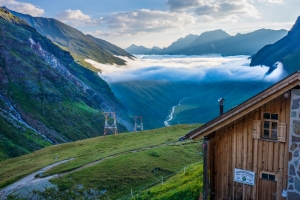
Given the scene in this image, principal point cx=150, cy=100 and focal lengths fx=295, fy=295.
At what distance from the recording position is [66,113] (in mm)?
197625

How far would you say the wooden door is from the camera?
2049 centimetres

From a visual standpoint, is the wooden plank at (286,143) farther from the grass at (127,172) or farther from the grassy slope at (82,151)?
the grassy slope at (82,151)

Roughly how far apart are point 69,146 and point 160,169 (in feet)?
140

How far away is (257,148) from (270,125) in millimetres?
1881

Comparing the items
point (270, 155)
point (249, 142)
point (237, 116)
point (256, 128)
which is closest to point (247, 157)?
point (249, 142)

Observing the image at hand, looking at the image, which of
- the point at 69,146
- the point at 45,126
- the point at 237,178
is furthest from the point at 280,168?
the point at 45,126

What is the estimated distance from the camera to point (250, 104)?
20219mm

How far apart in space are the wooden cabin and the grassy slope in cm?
3968

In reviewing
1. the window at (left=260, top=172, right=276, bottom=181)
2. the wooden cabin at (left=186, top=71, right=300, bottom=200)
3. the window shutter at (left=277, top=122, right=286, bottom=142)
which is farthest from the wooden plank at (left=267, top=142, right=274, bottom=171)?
the window shutter at (left=277, top=122, right=286, bottom=142)

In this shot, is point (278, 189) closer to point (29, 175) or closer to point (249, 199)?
point (249, 199)

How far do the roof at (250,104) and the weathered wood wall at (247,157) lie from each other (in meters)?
0.53

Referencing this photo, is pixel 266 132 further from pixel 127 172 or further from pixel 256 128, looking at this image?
pixel 127 172

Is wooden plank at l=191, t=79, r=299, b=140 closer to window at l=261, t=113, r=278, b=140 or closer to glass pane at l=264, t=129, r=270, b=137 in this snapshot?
window at l=261, t=113, r=278, b=140

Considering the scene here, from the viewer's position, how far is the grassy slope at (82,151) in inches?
2407
